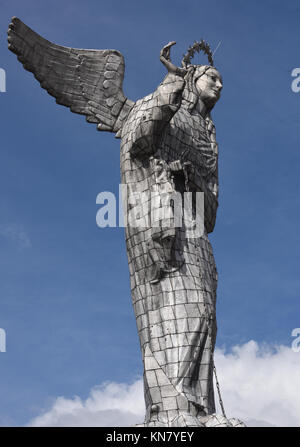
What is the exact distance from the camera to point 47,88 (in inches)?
565

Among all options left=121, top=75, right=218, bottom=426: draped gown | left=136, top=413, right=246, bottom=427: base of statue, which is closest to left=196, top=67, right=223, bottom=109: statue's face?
left=121, top=75, right=218, bottom=426: draped gown

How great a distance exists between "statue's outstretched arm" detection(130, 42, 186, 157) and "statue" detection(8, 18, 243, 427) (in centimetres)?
→ 2

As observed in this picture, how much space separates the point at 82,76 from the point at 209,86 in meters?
2.31

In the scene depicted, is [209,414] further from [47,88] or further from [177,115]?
[47,88]

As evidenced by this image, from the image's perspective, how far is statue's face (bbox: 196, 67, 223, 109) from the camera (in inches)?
577

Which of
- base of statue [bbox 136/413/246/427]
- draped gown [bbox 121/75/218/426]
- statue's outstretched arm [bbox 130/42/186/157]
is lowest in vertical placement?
base of statue [bbox 136/413/246/427]

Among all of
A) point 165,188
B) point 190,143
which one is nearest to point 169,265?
point 165,188

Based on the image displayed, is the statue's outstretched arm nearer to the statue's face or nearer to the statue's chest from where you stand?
the statue's chest

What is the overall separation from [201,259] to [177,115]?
261cm

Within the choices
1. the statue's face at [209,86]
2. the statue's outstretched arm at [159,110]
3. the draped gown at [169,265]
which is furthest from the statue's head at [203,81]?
the statue's outstretched arm at [159,110]
